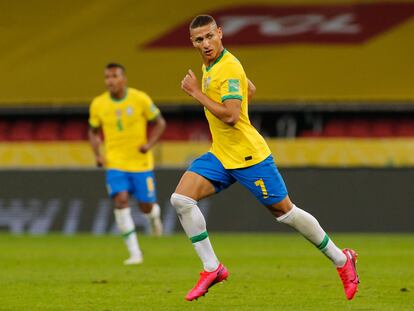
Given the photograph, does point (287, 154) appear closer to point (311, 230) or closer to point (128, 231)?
point (128, 231)

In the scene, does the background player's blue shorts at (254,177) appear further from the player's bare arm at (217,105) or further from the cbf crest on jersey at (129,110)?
the cbf crest on jersey at (129,110)

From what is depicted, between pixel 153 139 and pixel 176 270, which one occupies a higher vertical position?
pixel 153 139

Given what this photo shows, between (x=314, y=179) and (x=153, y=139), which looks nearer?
(x=153, y=139)

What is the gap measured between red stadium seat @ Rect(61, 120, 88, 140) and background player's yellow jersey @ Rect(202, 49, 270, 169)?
17326 mm

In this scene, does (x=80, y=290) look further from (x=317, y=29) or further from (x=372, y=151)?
(x=317, y=29)

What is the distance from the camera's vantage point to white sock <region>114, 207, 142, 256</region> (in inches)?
503

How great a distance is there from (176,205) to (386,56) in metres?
17.1

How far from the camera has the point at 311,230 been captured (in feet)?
27.9

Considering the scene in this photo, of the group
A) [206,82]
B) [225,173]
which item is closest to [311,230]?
[225,173]

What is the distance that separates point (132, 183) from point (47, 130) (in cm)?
1223

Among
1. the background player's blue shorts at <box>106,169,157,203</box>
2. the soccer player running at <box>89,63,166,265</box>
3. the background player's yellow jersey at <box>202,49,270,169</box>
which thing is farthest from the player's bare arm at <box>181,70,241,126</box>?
the soccer player running at <box>89,63,166,265</box>

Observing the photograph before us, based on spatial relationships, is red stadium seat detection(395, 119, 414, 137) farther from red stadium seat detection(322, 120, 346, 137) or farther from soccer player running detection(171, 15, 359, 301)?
soccer player running detection(171, 15, 359, 301)

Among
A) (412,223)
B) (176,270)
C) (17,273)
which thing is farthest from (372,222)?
(17,273)

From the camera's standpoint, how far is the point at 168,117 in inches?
1021
